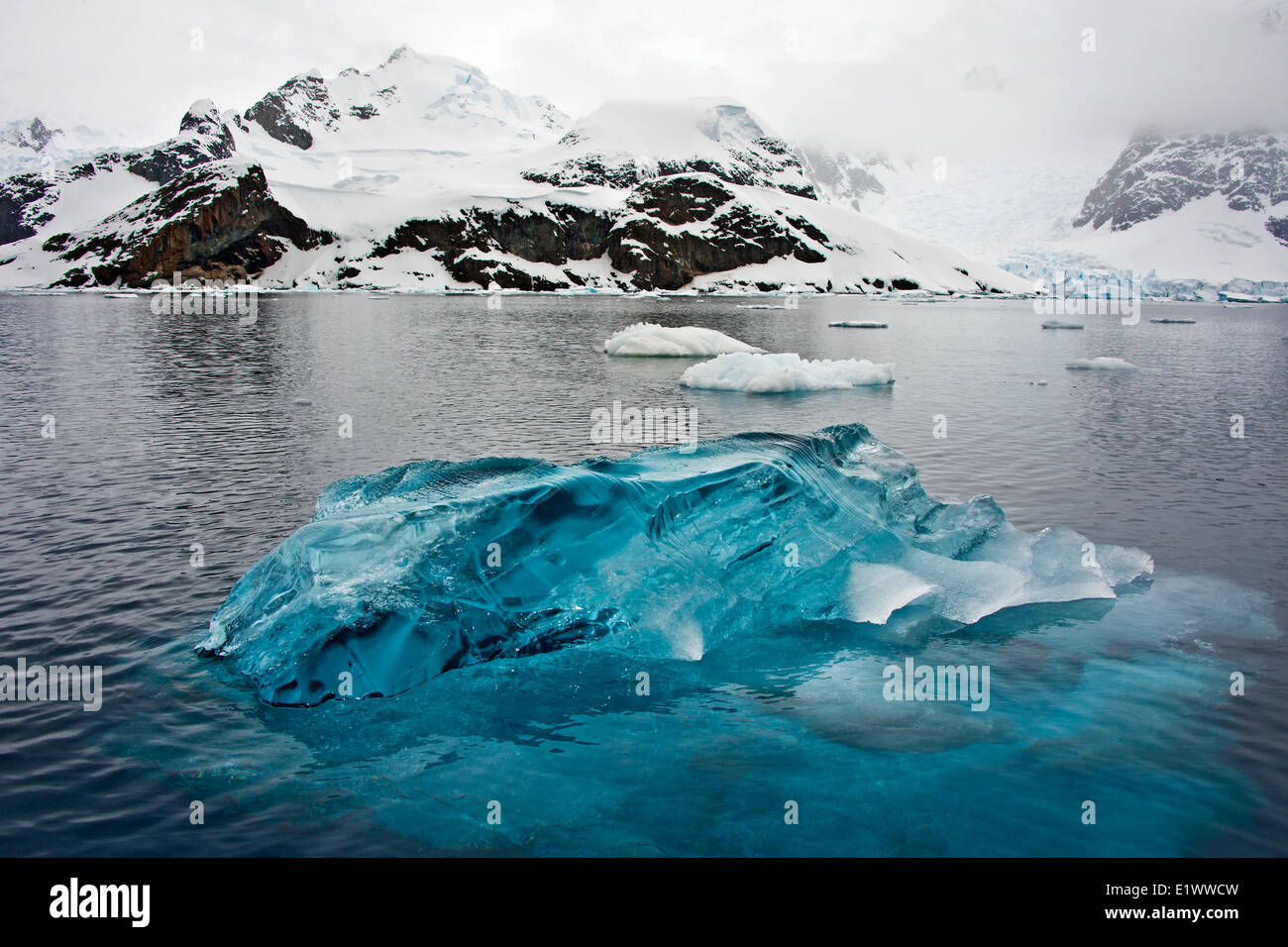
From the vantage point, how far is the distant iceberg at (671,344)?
39.5 m

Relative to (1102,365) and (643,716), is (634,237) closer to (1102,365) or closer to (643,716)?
(1102,365)

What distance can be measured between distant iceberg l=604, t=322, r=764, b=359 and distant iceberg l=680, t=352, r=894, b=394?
9.32 m

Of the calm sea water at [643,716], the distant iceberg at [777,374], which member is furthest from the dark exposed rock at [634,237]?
the calm sea water at [643,716]

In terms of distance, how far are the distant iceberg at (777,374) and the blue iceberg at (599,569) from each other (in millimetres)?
16319

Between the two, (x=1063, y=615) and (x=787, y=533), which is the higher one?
(x=787, y=533)

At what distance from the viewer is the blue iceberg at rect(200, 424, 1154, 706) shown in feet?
27.2

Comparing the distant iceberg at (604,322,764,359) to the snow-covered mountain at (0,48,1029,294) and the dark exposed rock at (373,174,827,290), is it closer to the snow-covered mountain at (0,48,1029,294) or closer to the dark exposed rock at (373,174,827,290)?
the snow-covered mountain at (0,48,1029,294)

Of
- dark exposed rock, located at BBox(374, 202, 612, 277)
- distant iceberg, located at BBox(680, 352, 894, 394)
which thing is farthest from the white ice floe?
dark exposed rock, located at BBox(374, 202, 612, 277)

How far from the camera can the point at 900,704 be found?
26.3 feet

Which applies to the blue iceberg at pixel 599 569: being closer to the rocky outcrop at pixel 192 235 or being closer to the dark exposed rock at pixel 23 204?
the rocky outcrop at pixel 192 235

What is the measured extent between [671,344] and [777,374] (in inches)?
501
